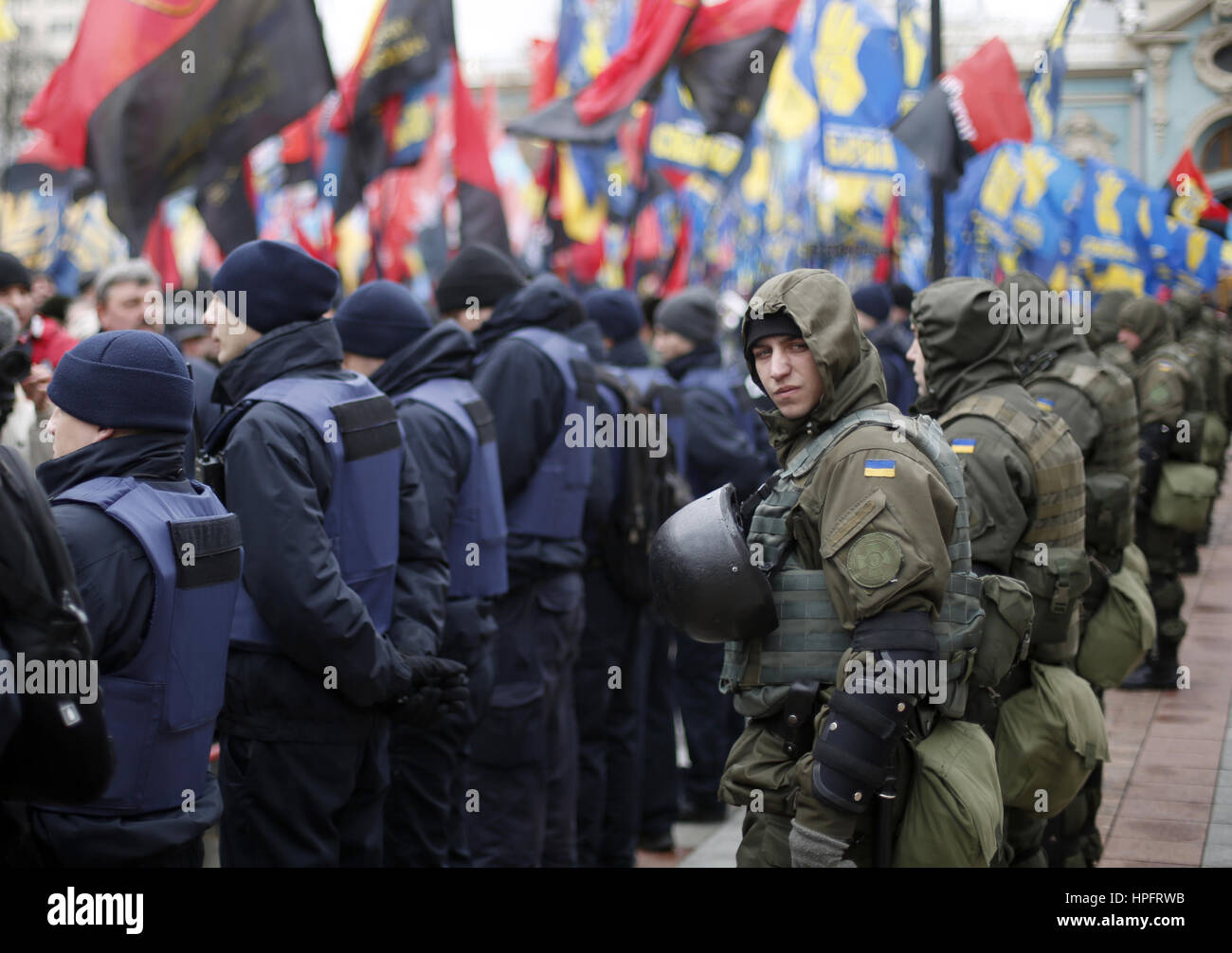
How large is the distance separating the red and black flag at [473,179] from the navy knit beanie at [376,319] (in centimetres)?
463

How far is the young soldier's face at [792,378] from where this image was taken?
3551 millimetres

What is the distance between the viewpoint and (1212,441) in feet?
39.7

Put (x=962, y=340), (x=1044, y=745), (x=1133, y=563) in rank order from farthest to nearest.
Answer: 1. (x=1133, y=563)
2. (x=962, y=340)
3. (x=1044, y=745)

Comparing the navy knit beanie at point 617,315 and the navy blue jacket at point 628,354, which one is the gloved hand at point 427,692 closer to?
the navy blue jacket at point 628,354

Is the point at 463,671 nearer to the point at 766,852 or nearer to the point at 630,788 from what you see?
the point at 766,852

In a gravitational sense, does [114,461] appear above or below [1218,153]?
below

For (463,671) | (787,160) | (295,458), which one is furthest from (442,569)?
(787,160)

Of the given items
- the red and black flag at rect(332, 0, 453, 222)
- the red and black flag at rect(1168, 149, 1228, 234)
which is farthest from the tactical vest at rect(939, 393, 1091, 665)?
the red and black flag at rect(1168, 149, 1228, 234)

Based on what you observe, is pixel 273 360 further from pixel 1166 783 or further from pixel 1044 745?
pixel 1166 783

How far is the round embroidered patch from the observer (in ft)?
10.6

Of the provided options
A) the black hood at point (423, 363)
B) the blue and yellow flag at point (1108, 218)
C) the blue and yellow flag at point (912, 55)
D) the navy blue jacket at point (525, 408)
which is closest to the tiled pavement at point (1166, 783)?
the navy blue jacket at point (525, 408)

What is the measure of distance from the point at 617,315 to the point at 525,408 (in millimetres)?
2289

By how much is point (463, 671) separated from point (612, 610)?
1934mm

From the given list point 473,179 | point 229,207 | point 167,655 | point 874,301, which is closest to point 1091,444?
point 874,301
